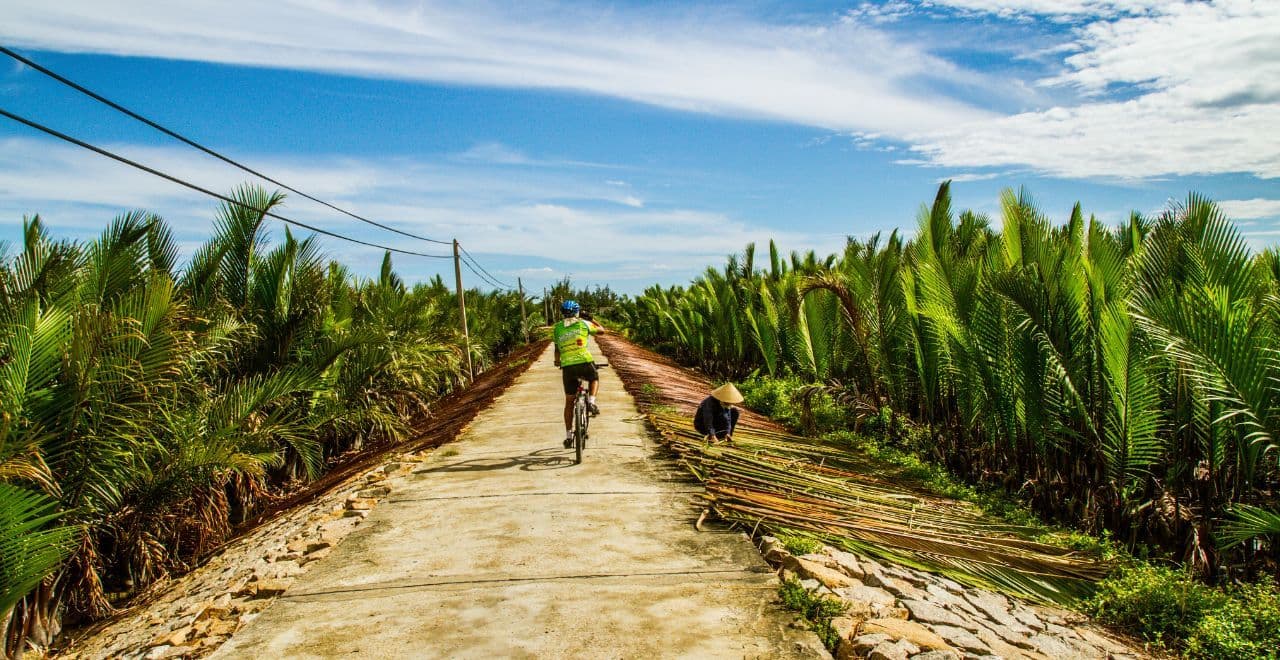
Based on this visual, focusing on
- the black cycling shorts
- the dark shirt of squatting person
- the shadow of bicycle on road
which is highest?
the black cycling shorts

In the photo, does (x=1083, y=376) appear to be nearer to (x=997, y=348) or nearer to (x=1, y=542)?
(x=997, y=348)

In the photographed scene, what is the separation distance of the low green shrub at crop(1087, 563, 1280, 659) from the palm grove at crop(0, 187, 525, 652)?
5496mm

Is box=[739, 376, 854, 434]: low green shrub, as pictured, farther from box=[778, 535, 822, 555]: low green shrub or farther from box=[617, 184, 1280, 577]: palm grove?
box=[778, 535, 822, 555]: low green shrub

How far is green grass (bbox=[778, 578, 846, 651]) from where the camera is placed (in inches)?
124

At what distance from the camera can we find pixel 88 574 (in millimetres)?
4875

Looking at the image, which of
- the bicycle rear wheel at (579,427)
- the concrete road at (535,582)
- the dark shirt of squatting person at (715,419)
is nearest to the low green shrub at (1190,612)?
the concrete road at (535,582)

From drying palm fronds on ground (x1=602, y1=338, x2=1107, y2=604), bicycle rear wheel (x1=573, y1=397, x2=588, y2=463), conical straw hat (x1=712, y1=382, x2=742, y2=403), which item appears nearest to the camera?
drying palm fronds on ground (x1=602, y1=338, x2=1107, y2=604)

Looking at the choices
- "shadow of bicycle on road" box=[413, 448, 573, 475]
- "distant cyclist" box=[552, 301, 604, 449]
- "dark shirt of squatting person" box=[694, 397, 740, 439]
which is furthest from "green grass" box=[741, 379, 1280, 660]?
"distant cyclist" box=[552, 301, 604, 449]

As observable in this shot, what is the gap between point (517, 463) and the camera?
6699mm

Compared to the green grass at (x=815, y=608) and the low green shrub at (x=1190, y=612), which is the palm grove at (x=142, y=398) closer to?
the green grass at (x=815, y=608)

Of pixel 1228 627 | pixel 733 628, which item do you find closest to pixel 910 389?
pixel 1228 627

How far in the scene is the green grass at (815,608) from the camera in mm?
3162

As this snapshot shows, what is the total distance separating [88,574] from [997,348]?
21.8ft

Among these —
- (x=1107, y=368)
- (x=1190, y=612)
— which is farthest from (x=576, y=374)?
(x=1190, y=612)
